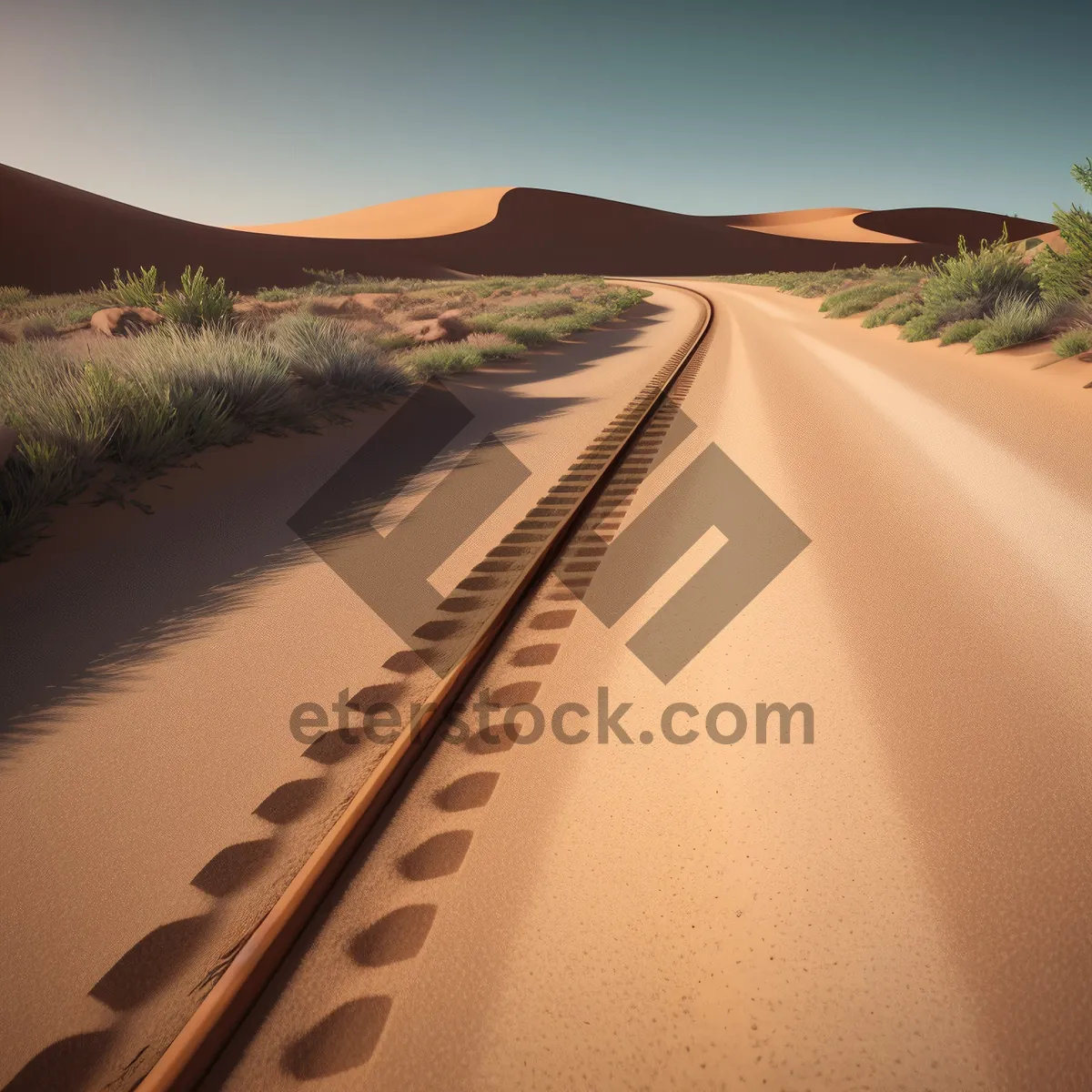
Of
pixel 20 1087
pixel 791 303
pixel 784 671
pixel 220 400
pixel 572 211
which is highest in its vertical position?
pixel 572 211

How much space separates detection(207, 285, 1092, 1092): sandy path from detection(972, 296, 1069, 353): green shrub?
9.29 m

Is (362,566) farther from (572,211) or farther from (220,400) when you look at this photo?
(572,211)

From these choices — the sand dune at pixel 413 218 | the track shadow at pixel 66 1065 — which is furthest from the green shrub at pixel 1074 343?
the sand dune at pixel 413 218

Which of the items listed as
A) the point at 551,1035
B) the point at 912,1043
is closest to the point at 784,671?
the point at 912,1043

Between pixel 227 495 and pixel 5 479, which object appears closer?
pixel 5 479

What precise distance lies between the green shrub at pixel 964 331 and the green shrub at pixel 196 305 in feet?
44.6

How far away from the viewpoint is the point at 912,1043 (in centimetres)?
166

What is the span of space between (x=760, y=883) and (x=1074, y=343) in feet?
35.6

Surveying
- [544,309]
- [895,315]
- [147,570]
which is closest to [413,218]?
[544,309]

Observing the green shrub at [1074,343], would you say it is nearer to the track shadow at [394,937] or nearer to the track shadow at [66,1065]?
the track shadow at [394,937]

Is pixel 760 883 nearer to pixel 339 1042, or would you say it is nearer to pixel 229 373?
pixel 339 1042

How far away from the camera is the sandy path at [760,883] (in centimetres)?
167

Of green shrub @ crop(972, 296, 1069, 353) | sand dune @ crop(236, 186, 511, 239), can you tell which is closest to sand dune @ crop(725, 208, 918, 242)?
sand dune @ crop(236, 186, 511, 239)

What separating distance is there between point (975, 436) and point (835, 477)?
230cm
